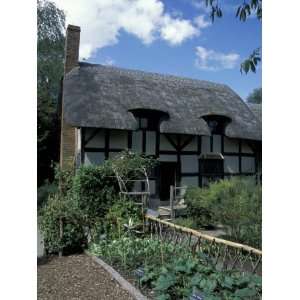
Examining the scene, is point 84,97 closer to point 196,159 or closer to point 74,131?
point 74,131

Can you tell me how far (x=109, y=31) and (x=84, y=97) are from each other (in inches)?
260

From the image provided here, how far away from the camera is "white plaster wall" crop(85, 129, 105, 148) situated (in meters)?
8.14

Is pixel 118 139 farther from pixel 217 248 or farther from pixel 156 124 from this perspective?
pixel 217 248

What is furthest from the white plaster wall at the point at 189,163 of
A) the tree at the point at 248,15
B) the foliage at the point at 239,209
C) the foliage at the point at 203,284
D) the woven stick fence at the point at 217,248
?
the tree at the point at 248,15

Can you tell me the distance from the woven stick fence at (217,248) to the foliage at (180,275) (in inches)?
5.9

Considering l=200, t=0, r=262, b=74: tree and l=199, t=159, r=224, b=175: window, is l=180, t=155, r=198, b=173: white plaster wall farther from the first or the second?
l=200, t=0, r=262, b=74: tree

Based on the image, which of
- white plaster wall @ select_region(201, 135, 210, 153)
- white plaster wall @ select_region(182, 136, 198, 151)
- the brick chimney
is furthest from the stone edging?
white plaster wall @ select_region(201, 135, 210, 153)

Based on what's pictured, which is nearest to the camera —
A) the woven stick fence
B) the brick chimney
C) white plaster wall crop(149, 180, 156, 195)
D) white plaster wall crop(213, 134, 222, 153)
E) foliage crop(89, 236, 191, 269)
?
the woven stick fence

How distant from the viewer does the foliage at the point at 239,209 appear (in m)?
4.65

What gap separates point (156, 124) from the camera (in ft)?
30.5

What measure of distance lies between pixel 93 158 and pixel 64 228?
3.51 meters

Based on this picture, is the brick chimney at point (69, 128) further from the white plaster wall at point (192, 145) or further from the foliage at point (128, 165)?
the white plaster wall at point (192, 145)

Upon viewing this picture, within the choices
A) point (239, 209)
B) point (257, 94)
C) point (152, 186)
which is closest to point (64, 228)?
point (239, 209)
